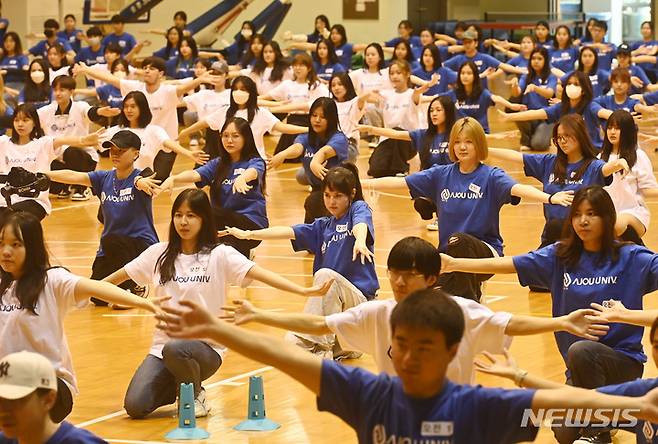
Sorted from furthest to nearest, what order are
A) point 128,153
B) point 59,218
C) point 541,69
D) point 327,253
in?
point 541,69
point 59,218
point 128,153
point 327,253

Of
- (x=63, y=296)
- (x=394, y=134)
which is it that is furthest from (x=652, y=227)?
(x=63, y=296)

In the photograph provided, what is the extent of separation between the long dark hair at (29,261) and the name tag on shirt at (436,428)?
3149mm

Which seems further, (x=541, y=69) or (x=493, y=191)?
(x=541, y=69)

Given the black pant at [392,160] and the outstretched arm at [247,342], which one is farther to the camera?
the black pant at [392,160]

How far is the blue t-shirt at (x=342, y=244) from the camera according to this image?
8938 mm

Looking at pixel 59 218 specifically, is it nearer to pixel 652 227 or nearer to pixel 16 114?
pixel 16 114

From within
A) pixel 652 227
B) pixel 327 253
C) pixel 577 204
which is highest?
pixel 577 204

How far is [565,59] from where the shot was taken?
78.1 feet

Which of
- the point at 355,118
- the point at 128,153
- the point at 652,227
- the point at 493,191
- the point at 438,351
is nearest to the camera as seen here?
the point at 438,351

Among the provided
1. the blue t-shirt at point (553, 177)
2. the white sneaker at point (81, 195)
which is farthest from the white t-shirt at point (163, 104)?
the blue t-shirt at point (553, 177)

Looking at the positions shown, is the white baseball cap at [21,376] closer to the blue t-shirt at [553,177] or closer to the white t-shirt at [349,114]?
the blue t-shirt at [553,177]

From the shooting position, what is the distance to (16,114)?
1289 cm

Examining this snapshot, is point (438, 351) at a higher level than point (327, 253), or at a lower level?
higher

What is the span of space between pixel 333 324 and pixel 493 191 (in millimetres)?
4419
